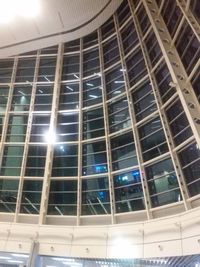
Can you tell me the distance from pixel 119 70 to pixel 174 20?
3.05m

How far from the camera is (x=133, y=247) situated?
432 inches

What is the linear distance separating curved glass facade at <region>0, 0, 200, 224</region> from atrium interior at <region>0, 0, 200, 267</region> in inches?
1.7

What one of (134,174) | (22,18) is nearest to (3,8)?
(22,18)

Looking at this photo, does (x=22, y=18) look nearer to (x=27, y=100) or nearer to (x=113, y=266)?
(x=27, y=100)

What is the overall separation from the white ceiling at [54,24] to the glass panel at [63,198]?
6935 mm

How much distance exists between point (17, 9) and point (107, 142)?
22.8 ft

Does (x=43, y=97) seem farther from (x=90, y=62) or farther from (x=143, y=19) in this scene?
(x=143, y=19)

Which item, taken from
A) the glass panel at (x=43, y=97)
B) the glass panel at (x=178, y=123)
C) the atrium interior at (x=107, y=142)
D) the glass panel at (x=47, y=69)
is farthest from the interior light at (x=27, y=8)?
the glass panel at (x=178, y=123)

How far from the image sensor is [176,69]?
1075 centimetres

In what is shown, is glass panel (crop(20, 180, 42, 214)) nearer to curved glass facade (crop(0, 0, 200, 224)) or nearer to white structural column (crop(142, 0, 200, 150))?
curved glass facade (crop(0, 0, 200, 224))

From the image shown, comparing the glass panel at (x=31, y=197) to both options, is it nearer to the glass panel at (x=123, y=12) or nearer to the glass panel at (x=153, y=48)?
the glass panel at (x=153, y=48)

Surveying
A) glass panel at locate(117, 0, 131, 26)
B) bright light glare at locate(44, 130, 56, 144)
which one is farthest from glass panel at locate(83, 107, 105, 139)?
glass panel at locate(117, 0, 131, 26)

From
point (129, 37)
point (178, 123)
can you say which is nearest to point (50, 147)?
point (178, 123)

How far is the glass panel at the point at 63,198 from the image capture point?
508 inches
